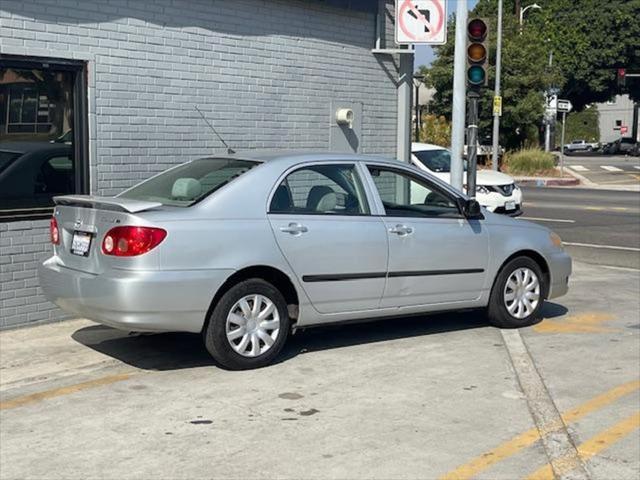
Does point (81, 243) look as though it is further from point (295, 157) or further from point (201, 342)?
point (295, 157)

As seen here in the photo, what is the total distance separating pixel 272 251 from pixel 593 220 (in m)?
14.2

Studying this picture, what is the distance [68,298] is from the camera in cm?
629

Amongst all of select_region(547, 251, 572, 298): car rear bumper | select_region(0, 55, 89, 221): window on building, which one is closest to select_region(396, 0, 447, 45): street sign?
select_region(547, 251, 572, 298): car rear bumper

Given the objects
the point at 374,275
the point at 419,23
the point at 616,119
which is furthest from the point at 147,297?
the point at 616,119

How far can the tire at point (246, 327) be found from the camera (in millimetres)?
6203

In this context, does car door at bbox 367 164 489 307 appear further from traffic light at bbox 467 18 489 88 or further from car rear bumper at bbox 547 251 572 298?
traffic light at bbox 467 18 489 88

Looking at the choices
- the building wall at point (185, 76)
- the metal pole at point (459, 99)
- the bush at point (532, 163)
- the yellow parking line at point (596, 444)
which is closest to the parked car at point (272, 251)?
the building wall at point (185, 76)

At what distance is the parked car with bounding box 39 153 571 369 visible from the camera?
19.5ft

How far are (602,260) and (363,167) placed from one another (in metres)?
7.28

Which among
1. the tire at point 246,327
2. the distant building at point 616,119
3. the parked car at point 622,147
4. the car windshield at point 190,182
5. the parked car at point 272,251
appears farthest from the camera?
the distant building at point 616,119

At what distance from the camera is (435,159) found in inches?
717

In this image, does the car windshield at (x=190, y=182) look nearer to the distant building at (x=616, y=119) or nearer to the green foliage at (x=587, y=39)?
the green foliage at (x=587, y=39)

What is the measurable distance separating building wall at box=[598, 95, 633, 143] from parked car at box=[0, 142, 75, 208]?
8581 centimetres

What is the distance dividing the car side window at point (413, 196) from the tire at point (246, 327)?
1.44m
